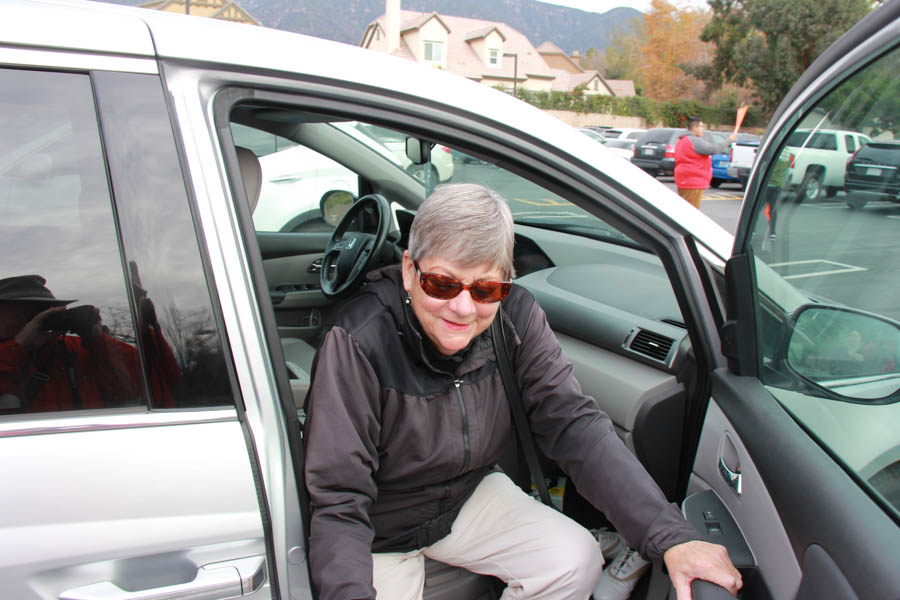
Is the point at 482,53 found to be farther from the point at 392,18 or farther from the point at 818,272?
the point at 818,272

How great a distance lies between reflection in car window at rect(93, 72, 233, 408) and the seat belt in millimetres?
755

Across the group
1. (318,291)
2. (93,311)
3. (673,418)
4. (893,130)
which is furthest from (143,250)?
(318,291)

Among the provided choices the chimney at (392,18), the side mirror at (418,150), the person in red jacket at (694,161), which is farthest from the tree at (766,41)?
the side mirror at (418,150)

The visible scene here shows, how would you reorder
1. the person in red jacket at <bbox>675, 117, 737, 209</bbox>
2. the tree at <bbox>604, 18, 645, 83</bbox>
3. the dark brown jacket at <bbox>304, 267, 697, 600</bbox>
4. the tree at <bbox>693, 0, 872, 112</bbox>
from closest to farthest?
the dark brown jacket at <bbox>304, 267, 697, 600</bbox>
the person in red jacket at <bbox>675, 117, 737, 209</bbox>
the tree at <bbox>693, 0, 872, 112</bbox>
the tree at <bbox>604, 18, 645, 83</bbox>

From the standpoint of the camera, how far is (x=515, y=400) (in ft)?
5.42

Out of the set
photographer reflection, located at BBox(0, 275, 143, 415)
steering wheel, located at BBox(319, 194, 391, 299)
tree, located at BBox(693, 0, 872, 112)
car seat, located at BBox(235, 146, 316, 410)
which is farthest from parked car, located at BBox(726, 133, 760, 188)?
photographer reflection, located at BBox(0, 275, 143, 415)

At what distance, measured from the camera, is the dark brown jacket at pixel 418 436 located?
4.09 ft

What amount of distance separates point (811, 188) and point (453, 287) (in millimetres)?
772

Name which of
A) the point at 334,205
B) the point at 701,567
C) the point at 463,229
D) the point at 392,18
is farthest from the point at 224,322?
the point at 392,18

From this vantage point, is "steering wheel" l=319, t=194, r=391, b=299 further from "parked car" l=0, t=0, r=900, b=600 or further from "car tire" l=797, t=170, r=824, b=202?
"car tire" l=797, t=170, r=824, b=202

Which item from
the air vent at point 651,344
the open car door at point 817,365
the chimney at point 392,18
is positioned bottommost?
the air vent at point 651,344

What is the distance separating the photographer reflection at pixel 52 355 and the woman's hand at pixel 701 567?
1.15 metres

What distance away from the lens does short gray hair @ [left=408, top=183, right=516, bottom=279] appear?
139 cm

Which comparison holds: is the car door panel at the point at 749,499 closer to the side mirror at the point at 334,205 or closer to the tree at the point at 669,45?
the side mirror at the point at 334,205
